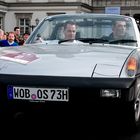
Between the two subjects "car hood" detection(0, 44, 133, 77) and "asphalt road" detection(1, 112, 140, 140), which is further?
"asphalt road" detection(1, 112, 140, 140)

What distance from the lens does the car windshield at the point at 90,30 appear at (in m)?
5.54

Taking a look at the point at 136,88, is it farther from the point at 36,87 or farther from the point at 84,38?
the point at 84,38

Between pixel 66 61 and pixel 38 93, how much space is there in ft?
1.57

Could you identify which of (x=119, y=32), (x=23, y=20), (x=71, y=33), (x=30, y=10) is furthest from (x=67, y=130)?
(x=23, y=20)

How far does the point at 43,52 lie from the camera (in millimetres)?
4727

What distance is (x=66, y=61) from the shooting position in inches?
172

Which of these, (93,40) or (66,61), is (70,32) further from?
(66,61)

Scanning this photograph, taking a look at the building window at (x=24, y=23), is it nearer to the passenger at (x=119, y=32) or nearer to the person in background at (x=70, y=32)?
the person in background at (x=70, y=32)

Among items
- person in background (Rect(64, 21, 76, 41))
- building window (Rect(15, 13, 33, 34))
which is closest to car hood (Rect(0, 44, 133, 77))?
person in background (Rect(64, 21, 76, 41))

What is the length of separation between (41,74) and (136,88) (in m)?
0.90

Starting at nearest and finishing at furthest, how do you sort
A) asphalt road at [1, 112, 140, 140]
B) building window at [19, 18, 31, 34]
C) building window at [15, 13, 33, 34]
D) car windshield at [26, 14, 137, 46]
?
asphalt road at [1, 112, 140, 140]
car windshield at [26, 14, 137, 46]
building window at [15, 13, 33, 34]
building window at [19, 18, 31, 34]

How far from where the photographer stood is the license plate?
4059 mm

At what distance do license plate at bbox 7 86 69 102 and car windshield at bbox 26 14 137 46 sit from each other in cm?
148

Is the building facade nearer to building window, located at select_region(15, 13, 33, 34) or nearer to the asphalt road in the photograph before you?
building window, located at select_region(15, 13, 33, 34)
